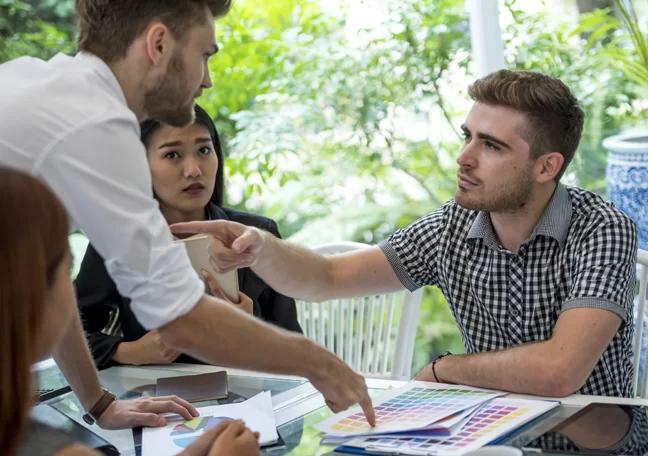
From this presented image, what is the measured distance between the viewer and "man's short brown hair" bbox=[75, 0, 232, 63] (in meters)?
1.51

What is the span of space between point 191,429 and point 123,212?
45cm

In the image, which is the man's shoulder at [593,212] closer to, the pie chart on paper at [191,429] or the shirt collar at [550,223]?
the shirt collar at [550,223]

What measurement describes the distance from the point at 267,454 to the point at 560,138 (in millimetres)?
1042

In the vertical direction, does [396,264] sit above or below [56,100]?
below

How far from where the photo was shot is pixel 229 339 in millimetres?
1334

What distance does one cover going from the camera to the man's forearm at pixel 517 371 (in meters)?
1.57

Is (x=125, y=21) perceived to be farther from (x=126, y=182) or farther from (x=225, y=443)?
(x=225, y=443)

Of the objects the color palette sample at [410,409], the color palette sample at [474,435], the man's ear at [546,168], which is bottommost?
the color palette sample at [410,409]

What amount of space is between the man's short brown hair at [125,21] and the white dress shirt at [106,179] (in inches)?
7.8

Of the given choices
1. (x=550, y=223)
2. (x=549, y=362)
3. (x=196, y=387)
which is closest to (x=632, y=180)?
(x=550, y=223)

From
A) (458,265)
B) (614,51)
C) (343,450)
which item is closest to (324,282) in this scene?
(458,265)

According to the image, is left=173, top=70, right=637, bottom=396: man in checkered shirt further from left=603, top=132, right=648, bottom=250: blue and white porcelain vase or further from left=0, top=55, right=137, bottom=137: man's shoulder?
left=603, top=132, right=648, bottom=250: blue and white porcelain vase

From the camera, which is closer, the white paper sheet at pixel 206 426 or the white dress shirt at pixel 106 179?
the white dress shirt at pixel 106 179

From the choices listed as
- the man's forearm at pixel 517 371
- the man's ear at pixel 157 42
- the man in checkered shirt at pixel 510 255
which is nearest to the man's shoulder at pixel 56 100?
the man's ear at pixel 157 42
